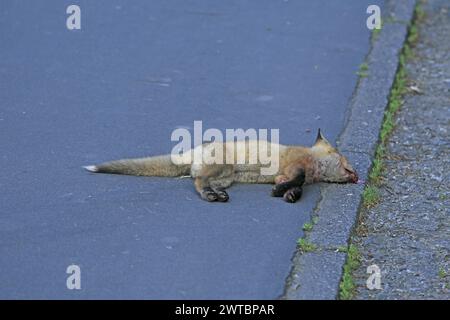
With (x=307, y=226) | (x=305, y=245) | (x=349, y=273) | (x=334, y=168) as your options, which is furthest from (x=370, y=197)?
(x=349, y=273)

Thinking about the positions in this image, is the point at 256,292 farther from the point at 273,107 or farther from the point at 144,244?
the point at 273,107

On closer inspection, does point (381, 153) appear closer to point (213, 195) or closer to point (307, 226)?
point (307, 226)

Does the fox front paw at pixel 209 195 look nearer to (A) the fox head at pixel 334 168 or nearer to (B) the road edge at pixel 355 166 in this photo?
(B) the road edge at pixel 355 166

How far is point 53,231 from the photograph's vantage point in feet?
18.7

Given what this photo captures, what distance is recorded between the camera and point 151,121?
7.51 meters

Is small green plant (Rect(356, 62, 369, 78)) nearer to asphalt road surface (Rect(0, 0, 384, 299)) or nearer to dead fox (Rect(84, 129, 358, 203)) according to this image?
asphalt road surface (Rect(0, 0, 384, 299))

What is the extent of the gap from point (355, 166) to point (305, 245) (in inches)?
58.6

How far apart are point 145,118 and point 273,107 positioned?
115 cm

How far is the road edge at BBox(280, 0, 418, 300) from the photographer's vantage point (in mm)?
5375

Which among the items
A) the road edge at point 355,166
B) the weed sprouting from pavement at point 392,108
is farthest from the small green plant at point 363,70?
the weed sprouting from pavement at point 392,108

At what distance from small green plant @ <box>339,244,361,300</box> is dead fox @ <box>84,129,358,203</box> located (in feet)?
2.42

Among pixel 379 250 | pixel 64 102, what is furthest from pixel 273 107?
pixel 379 250

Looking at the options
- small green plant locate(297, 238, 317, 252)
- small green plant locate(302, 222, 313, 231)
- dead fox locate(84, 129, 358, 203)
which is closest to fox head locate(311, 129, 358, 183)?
dead fox locate(84, 129, 358, 203)

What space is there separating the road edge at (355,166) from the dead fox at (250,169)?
0.48 feet
